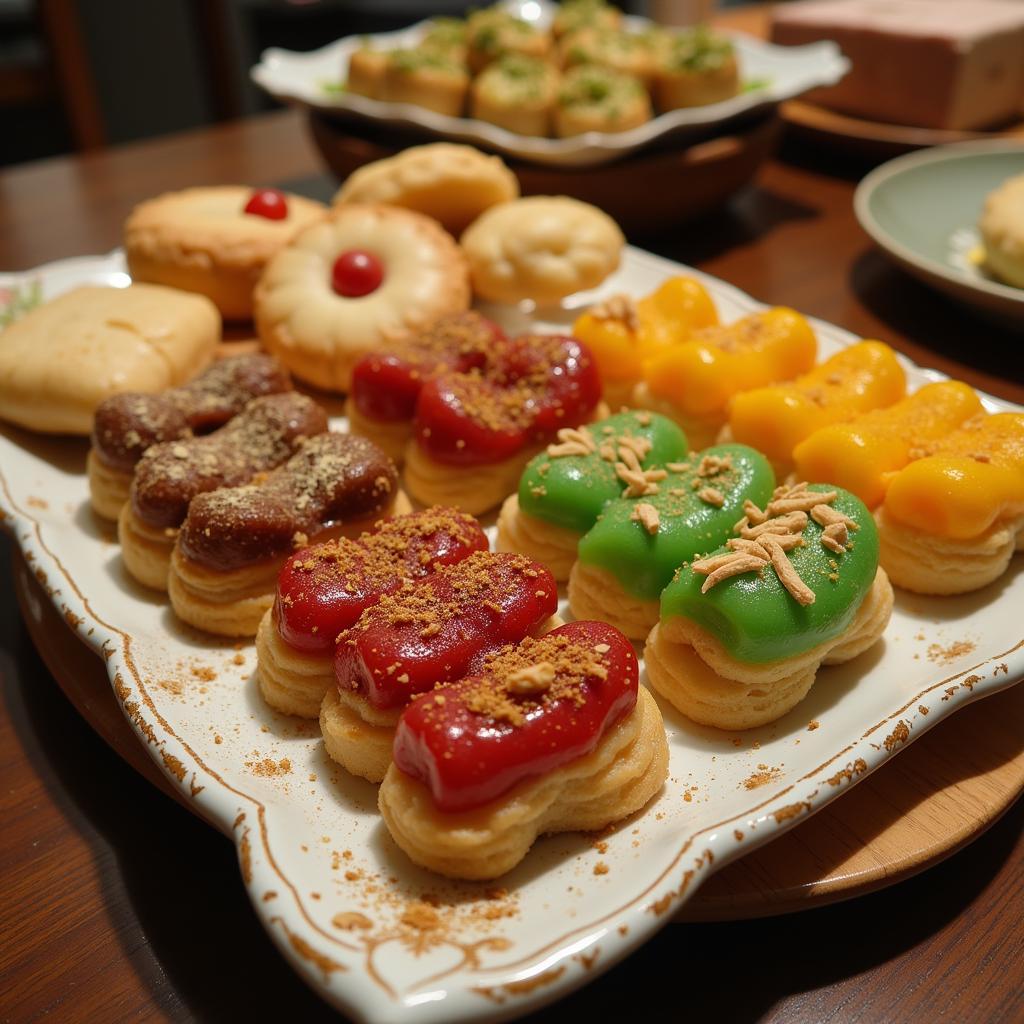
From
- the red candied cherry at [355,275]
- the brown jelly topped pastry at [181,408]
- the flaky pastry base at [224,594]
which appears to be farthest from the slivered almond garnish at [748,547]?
the red candied cherry at [355,275]

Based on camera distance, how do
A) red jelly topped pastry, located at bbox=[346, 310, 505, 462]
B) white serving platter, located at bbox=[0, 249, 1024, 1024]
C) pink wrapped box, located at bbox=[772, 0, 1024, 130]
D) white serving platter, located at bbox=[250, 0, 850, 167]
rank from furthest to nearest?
pink wrapped box, located at bbox=[772, 0, 1024, 130]
white serving platter, located at bbox=[250, 0, 850, 167]
red jelly topped pastry, located at bbox=[346, 310, 505, 462]
white serving platter, located at bbox=[0, 249, 1024, 1024]

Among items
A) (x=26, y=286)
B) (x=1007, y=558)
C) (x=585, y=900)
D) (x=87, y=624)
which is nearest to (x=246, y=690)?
(x=87, y=624)

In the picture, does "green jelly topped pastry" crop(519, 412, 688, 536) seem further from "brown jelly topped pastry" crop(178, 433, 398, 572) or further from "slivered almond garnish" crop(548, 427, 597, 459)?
"brown jelly topped pastry" crop(178, 433, 398, 572)

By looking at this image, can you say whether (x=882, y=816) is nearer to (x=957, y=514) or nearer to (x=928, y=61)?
(x=957, y=514)

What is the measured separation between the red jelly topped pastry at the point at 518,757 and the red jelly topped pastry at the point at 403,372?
656mm

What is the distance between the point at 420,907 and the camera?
3.12ft

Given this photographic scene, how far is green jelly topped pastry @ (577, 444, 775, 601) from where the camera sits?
49.0 inches

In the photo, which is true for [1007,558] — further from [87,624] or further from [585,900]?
[87,624]

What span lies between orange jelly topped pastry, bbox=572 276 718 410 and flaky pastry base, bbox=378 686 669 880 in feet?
2.49

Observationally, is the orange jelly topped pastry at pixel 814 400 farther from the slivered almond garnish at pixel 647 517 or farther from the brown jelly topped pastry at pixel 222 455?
the brown jelly topped pastry at pixel 222 455

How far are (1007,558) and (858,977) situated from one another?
62 centimetres

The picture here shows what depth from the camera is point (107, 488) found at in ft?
5.00

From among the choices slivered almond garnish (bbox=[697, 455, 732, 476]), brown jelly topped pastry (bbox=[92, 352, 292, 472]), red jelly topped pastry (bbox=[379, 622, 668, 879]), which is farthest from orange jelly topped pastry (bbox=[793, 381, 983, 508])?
brown jelly topped pastry (bbox=[92, 352, 292, 472])

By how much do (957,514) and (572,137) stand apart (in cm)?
161
